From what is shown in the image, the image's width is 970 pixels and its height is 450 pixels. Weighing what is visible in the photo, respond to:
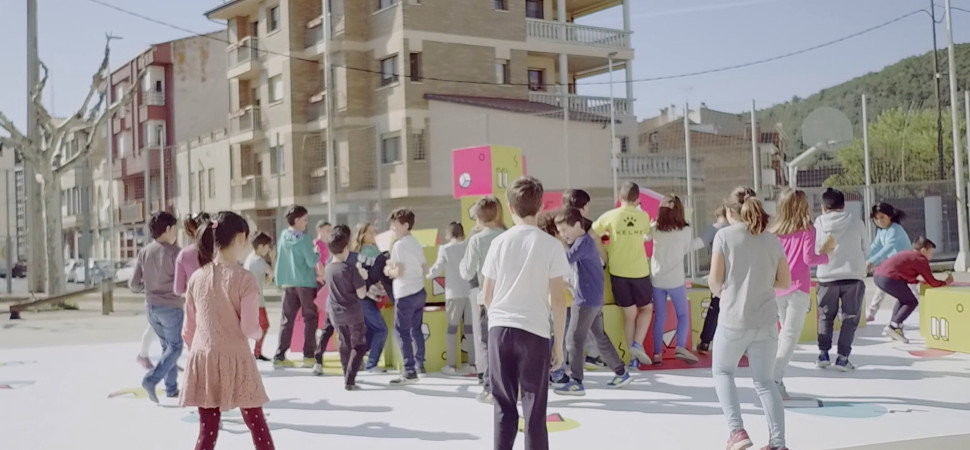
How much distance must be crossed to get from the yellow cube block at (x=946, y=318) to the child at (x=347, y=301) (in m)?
5.99

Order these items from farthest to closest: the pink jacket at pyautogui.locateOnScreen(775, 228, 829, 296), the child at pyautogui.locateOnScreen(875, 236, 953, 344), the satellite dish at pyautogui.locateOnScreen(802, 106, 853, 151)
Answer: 1. the satellite dish at pyautogui.locateOnScreen(802, 106, 853, 151)
2. the child at pyautogui.locateOnScreen(875, 236, 953, 344)
3. the pink jacket at pyautogui.locateOnScreen(775, 228, 829, 296)

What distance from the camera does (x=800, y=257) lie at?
698 cm

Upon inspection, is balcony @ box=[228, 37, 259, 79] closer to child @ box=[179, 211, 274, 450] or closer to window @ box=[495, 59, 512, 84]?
window @ box=[495, 59, 512, 84]

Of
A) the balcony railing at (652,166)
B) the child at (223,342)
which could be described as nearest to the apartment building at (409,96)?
the balcony railing at (652,166)

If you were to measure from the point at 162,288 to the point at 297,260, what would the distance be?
228cm

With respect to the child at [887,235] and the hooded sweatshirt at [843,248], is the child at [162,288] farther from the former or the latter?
the child at [887,235]

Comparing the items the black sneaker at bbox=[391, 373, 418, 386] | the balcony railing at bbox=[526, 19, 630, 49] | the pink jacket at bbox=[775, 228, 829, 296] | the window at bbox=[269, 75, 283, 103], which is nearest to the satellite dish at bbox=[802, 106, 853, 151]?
the balcony railing at bbox=[526, 19, 630, 49]

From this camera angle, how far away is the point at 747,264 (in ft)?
17.2

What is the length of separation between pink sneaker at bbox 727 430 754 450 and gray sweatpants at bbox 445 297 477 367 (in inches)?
141

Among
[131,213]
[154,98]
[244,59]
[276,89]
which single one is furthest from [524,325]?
[154,98]

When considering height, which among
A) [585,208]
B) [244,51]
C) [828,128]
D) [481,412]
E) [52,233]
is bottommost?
[481,412]

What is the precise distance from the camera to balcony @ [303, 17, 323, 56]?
30.8m

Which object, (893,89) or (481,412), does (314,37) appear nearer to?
(481,412)

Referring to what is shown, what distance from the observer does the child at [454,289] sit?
27.5 ft
